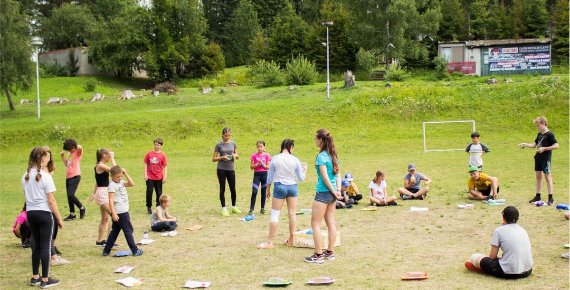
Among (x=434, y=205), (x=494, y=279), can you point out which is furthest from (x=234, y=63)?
(x=494, y=279)

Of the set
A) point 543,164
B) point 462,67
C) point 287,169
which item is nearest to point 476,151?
point 543,164

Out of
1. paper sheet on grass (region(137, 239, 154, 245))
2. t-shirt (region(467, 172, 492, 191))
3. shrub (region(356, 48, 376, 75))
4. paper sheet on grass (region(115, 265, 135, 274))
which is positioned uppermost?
shrub (region(356, 48, 376, 75))

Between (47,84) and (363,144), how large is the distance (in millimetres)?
37938

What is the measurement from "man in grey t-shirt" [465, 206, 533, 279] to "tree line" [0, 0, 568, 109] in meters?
47.4

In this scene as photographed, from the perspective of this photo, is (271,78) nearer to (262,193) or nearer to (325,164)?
(262,193)

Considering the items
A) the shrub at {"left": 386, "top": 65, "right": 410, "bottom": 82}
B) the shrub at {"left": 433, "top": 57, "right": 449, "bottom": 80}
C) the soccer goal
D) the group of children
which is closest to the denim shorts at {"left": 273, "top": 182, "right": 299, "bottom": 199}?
the group of children

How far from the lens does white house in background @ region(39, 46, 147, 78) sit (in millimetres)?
65625

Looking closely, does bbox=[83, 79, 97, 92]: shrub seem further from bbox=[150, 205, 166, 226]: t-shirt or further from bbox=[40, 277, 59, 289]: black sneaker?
bbox=[40, 277, 59, 289]: black sneaker

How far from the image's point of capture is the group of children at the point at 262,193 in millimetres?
8008

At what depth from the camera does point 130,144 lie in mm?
32625

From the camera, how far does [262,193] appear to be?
44.9ft

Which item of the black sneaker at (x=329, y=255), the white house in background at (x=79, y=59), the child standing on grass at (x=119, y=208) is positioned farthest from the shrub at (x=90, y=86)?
the black sneaker at (x=329, y=255)

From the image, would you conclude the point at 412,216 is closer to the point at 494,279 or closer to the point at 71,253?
the point at 494,279

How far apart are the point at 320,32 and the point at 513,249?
54.9 metres
